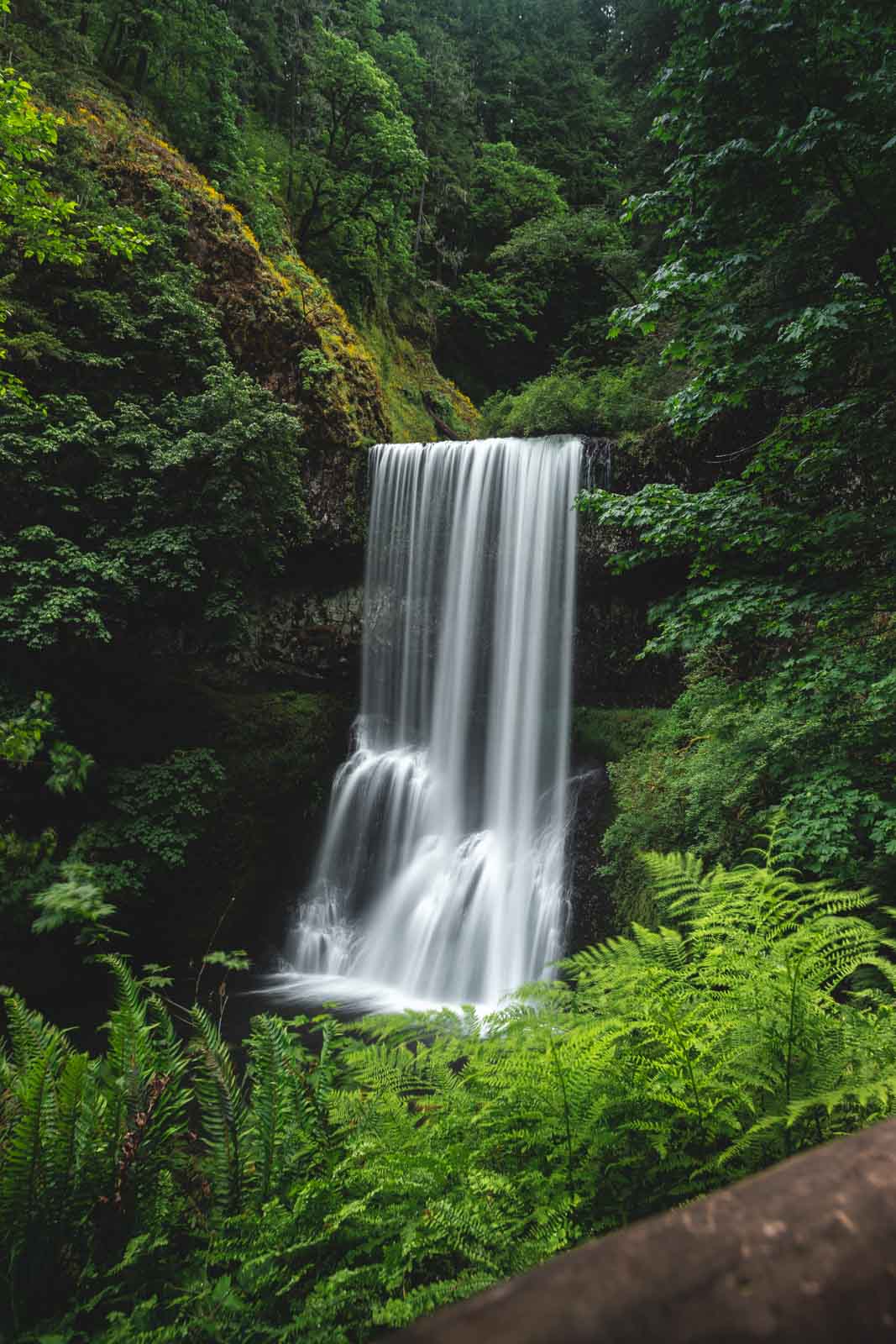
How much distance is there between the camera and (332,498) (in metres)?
12.7

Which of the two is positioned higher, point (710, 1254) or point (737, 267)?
point (737, 267)

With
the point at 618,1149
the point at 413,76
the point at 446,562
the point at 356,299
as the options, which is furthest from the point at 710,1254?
the point at 413,76

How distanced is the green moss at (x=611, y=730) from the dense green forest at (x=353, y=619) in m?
0.08

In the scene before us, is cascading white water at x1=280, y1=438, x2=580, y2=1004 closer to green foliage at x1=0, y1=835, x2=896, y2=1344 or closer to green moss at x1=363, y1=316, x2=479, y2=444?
green moss at x1=363, y1=316, x2=479, y2=444

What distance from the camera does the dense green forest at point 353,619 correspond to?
2.02 metres

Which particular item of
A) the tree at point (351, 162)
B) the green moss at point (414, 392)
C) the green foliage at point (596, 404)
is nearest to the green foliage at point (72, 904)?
the green foliage at point (596, 404)

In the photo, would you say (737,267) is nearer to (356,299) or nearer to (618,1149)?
(618,1149)

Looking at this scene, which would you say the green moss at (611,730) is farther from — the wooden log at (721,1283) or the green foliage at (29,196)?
the wooden log at (721,1283)

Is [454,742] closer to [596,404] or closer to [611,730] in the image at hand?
[611,730]

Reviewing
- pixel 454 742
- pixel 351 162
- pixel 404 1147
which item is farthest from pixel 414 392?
pixel 404 1147

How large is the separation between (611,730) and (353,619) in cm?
566

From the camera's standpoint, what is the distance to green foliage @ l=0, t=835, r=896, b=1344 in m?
1.81

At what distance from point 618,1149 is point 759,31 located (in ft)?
18.8

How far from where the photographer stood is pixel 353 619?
43.7ft
